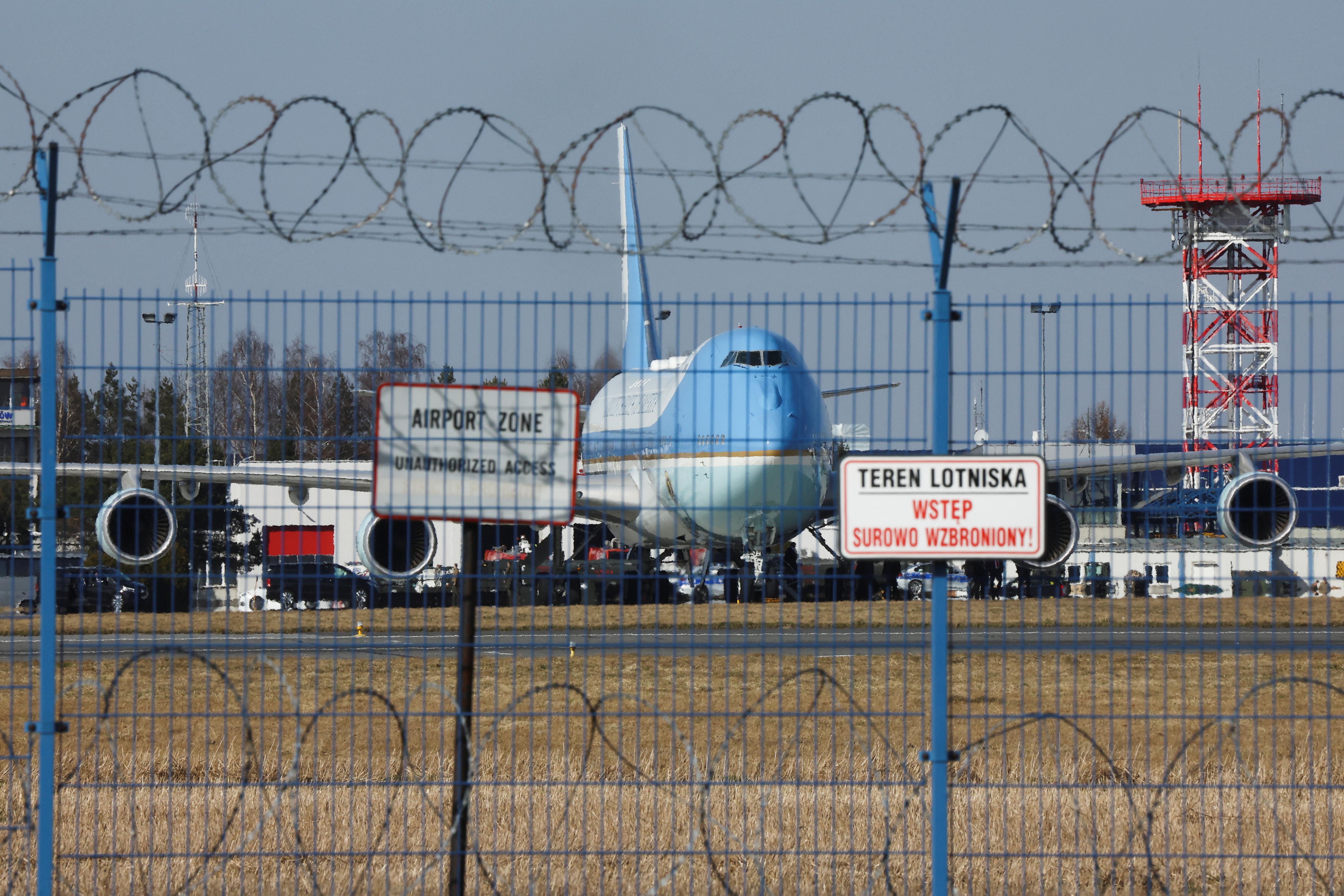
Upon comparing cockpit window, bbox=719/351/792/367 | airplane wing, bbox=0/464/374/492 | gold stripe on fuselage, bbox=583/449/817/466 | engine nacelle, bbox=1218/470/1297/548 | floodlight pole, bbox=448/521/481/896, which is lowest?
floodlight pole, bbox=448/521/481/896

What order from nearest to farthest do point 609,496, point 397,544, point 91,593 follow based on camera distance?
point 397,544
point 609,496
point 91,593

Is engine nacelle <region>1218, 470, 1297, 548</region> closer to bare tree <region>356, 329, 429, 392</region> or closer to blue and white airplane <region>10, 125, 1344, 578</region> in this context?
blue and white airplane <region>10, 125, 1344, 578</region>

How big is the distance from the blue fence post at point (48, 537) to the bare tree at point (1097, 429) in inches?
171

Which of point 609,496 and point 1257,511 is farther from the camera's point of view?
point 609,496

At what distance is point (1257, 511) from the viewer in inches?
244

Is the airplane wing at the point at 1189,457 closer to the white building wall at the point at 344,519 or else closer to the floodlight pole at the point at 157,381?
the floodlight pole at the point at 157,381

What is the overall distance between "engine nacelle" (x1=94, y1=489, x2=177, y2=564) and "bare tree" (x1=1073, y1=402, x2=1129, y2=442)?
4.30 metres

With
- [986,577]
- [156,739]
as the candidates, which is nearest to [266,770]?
[156,739]

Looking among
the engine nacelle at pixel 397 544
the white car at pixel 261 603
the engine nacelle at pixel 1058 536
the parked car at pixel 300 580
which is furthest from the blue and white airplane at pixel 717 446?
the engine nacelle at pixel 1058 536

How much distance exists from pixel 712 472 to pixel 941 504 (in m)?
1.61

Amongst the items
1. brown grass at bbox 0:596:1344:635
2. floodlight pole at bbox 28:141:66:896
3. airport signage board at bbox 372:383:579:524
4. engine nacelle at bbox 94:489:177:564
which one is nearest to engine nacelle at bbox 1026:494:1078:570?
brown grass at bbox 0:596:1344:635

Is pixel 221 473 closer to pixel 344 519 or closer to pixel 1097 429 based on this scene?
pixel 1097 429

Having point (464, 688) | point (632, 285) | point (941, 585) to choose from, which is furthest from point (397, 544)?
point (632, 285)

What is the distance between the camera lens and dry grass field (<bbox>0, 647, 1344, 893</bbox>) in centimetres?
590
